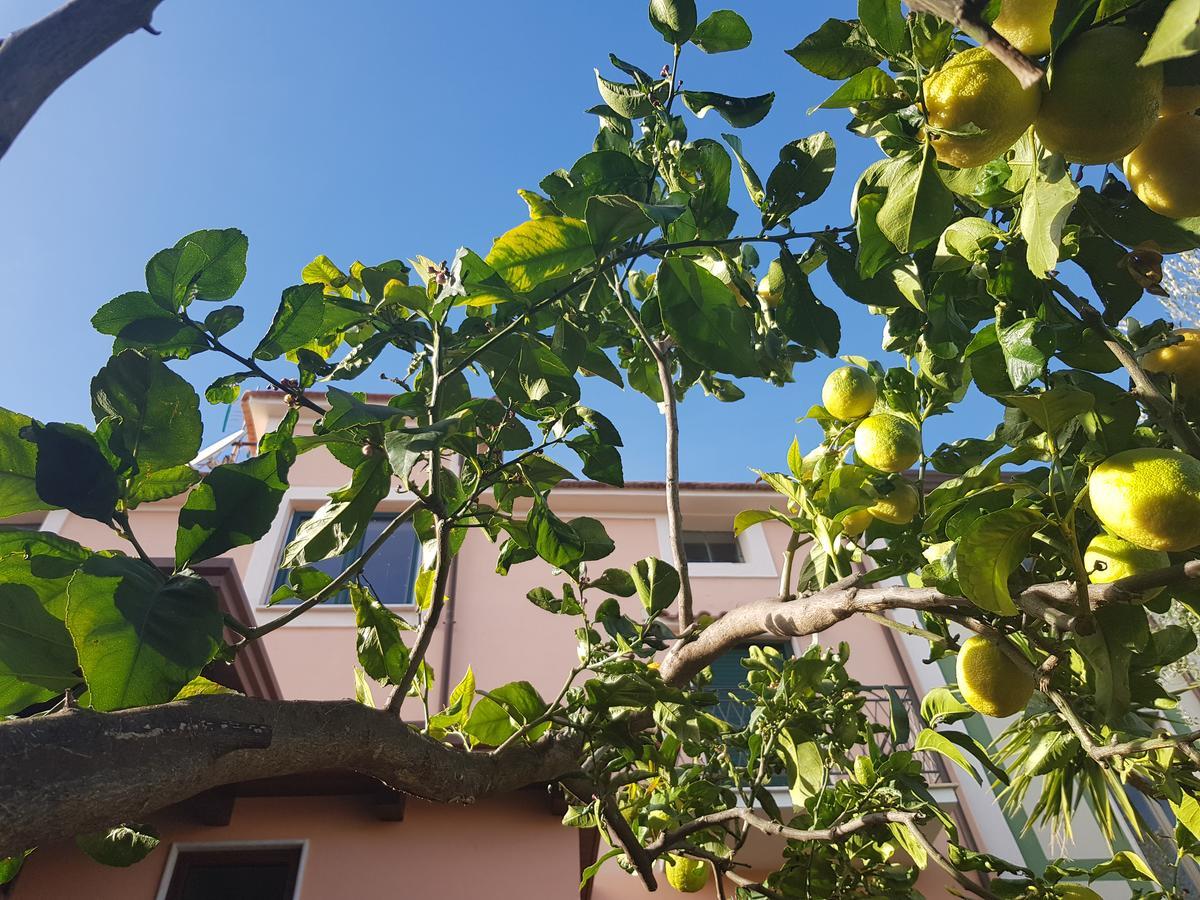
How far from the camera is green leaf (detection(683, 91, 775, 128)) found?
1.17m

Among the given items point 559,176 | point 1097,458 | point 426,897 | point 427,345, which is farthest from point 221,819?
point 1097,458

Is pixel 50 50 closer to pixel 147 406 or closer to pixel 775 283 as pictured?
pixel 147 406

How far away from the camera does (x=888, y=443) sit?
1.41 metres

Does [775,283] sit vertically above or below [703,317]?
above

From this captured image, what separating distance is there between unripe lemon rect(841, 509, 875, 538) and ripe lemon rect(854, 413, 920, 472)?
101mm

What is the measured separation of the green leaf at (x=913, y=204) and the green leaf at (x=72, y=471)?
3.27 feet

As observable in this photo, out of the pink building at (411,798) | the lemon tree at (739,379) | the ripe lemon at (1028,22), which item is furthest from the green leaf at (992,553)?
the pink building at (411,798)

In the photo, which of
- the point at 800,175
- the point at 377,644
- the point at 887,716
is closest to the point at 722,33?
the point at 800,175

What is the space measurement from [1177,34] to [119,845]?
191 cm

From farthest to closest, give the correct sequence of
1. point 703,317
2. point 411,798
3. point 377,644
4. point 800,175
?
point 411,798 < point 377,644 < point 800,175 < point 703,317

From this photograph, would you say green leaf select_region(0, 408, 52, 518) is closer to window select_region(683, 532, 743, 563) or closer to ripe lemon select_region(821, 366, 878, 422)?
ripe lemon select_region(821, 366, 878, 422)

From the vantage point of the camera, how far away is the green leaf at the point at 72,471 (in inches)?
31.4

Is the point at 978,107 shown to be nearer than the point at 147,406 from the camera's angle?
Yes

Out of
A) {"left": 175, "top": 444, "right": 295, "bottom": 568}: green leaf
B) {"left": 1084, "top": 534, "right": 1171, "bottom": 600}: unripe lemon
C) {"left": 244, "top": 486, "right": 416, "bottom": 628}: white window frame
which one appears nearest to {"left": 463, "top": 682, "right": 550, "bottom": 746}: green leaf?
{"left": 175, "top": 444, "right": 295, "bottom": 568}: green leaf
